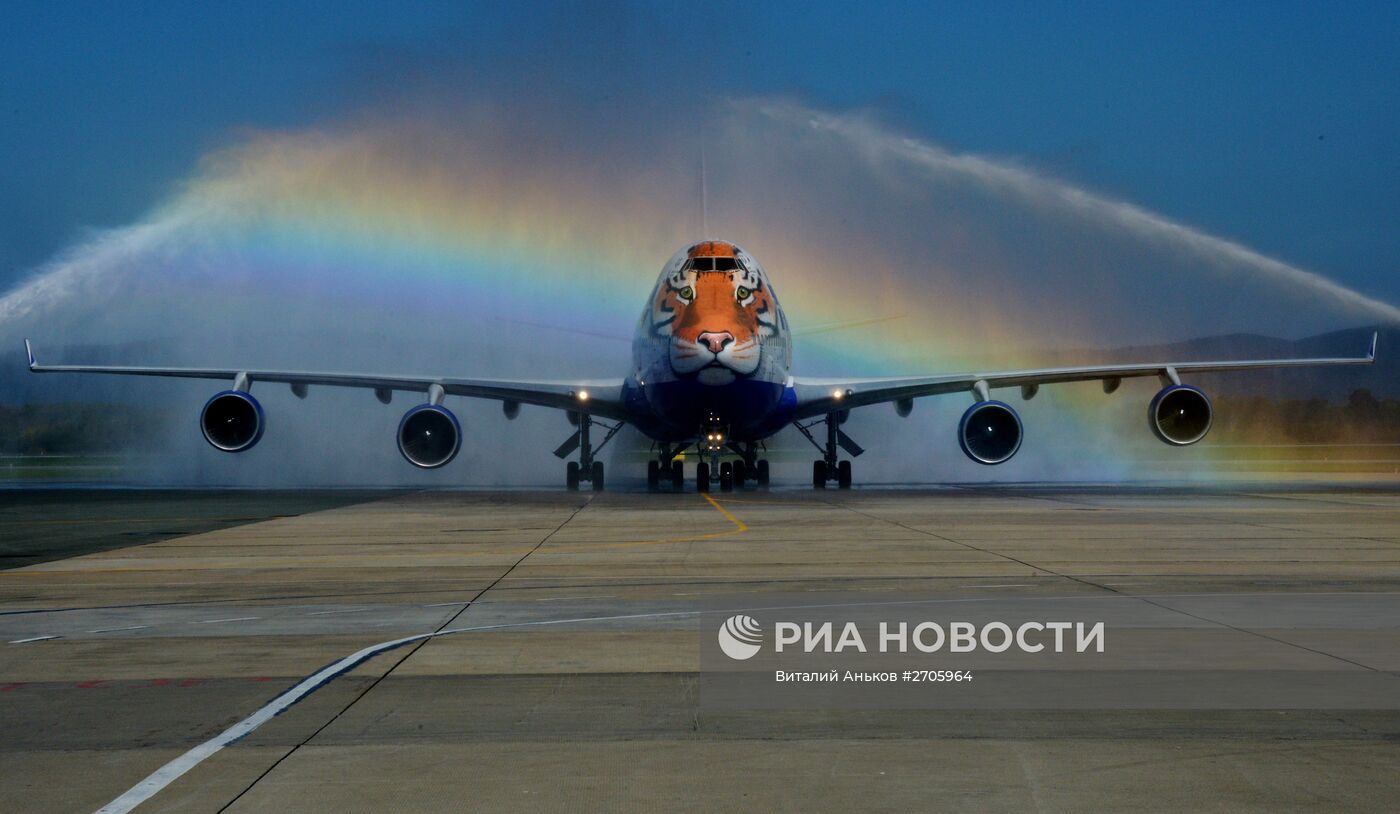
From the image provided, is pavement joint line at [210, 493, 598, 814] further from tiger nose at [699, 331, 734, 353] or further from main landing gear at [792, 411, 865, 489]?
main landing gear at [792, 411, 865, 489]

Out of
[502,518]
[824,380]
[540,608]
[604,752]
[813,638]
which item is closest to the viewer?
[604,752]

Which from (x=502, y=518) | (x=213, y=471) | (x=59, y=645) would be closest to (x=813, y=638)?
(x=59, y=645)

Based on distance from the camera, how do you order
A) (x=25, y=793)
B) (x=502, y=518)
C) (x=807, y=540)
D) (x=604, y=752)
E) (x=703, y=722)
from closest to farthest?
(x=25, y=793), (x=604, y=752), (x=703, y=722), (x=807, y=540), (x=502, y=518)

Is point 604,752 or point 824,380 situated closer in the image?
point 604,752

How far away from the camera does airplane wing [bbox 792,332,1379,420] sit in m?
34.7

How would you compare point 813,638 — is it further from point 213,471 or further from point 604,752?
point 213,471

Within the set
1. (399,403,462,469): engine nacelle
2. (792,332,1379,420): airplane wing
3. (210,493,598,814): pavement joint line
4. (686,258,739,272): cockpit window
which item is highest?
(686,258,739,272): cockpit window

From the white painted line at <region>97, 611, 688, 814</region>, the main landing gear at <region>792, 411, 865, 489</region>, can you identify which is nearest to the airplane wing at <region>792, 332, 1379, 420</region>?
the main landing gear at <region>792, 411, 865, 489</region>

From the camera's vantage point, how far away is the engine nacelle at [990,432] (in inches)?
1347

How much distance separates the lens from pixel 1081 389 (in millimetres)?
54969

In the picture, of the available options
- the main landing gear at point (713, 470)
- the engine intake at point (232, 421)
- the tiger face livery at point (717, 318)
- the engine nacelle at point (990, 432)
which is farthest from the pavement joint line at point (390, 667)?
the engine intake at point (232, 421)

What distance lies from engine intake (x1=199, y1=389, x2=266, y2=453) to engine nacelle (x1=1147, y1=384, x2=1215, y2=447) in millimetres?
22227

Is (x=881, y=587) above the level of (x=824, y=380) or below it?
below

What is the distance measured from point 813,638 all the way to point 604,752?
12.2 ft
